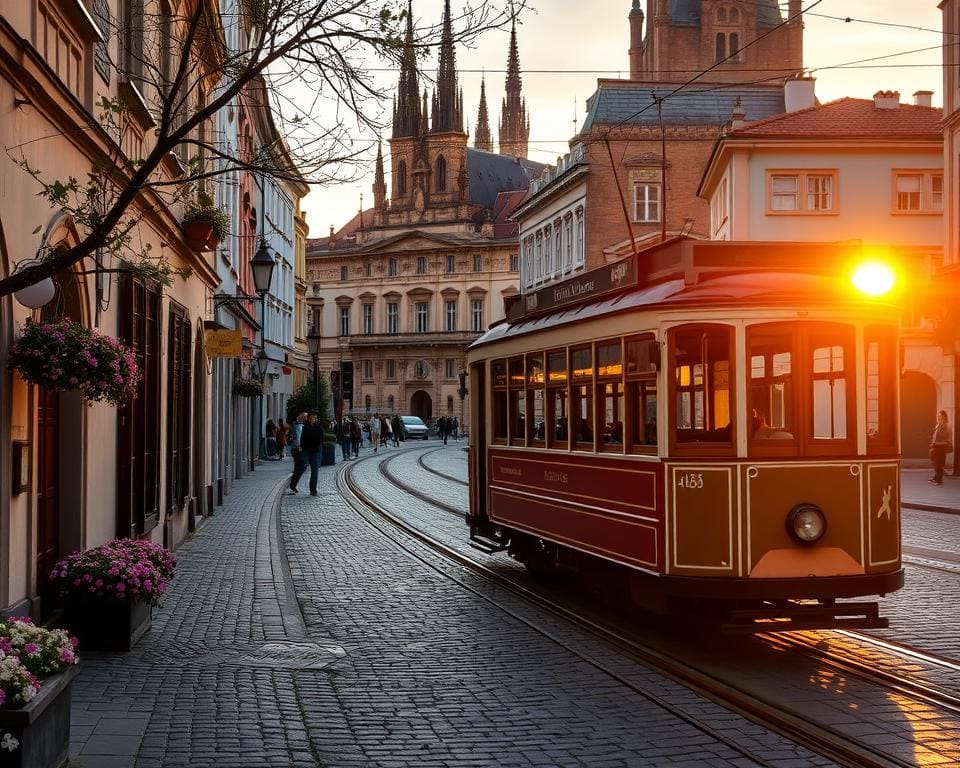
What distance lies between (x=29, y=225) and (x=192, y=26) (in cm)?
304

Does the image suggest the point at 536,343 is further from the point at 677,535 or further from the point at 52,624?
the point at 52,624

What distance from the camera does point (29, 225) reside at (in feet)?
29.8

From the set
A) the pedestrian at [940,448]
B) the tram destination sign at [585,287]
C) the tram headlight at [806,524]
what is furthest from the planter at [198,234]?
Result: the pedestrian at [940,448]

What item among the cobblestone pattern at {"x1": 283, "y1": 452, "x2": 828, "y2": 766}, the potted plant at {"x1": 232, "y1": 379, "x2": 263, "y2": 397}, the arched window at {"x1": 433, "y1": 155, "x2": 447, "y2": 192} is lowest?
the cobblestone pattern at {"x1": 283, "y1": 452, "x2": 828, "y2": 766}

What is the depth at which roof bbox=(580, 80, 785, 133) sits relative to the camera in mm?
60812

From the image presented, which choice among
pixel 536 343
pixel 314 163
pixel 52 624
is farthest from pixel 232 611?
pixel 314 163

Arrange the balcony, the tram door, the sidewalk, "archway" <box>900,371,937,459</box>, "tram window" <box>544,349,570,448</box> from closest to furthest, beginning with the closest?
"tram window" <box>544,349,570,448</box> → the tram door → the sidewalk → "archway" <box>900,371,937,459</box> → the balcony

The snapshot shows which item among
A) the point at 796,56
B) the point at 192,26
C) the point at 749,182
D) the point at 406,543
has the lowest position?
the point at 406,543

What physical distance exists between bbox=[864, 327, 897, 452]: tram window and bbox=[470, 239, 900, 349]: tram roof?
0.44 m

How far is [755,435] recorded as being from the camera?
9664 millimetres

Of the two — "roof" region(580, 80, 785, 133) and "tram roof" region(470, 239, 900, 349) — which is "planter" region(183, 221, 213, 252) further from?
"roof" region(580, 80, 785, 133)

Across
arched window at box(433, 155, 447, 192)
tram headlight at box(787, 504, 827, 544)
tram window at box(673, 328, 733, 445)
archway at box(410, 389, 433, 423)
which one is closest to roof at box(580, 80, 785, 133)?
archway at box(410, 389, 433, 423)

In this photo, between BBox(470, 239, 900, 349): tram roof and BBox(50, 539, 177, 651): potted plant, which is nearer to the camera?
BBox(50, 539, 177, 651): potted plant

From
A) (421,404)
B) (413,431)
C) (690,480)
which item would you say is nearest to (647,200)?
(413,431)
